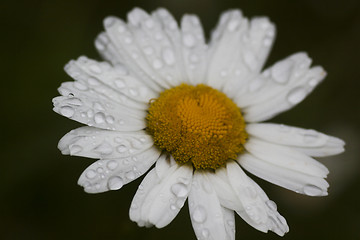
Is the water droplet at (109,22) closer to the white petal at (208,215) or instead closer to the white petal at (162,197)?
the white petal at (162,197)

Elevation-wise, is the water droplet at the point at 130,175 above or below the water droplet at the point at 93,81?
below

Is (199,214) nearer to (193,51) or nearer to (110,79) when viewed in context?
(110,79)

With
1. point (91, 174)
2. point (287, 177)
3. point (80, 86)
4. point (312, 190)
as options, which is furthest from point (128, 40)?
point (312, 190)

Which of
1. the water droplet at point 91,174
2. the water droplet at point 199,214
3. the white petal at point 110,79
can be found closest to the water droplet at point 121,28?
the white petal at point 110,79

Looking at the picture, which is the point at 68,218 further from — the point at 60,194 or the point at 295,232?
the point at 295,232

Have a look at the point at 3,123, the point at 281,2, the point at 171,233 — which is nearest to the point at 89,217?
the point at 171,233

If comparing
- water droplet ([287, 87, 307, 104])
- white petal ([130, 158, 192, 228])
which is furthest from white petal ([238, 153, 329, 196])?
water droplet ([287, 87, 307, 104])

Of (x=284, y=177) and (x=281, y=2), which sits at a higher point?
(x=281, y=2)
